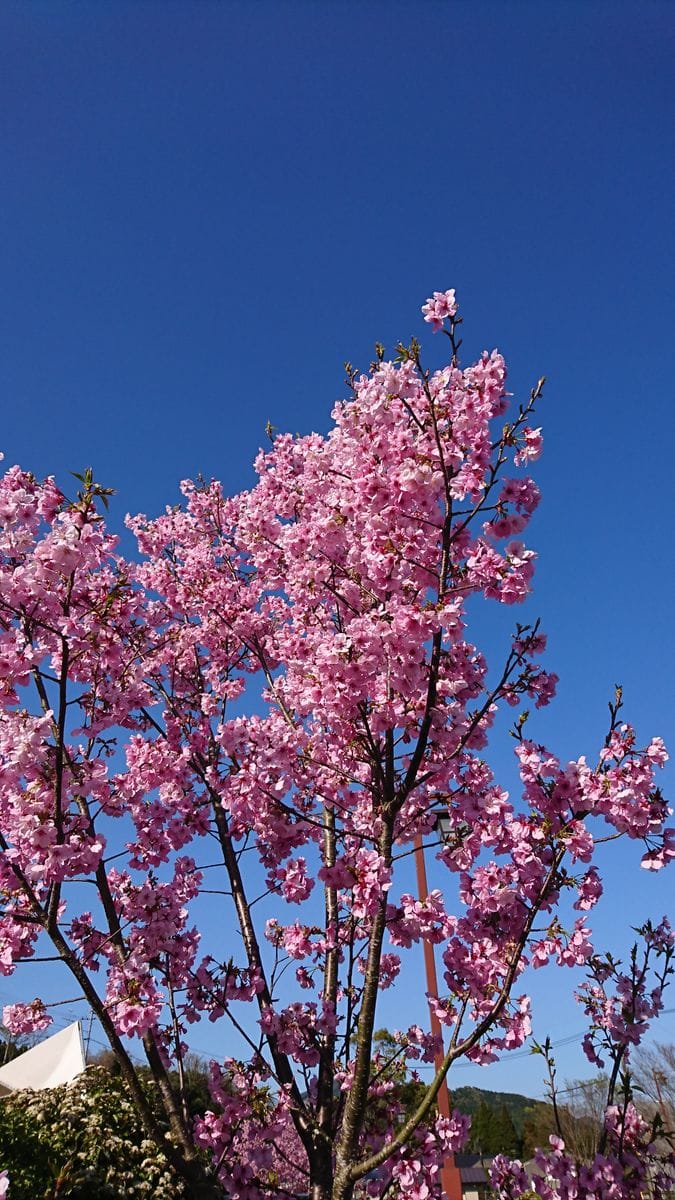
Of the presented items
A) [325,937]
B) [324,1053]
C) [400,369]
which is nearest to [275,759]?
[325,937]

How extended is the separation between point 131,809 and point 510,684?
3476 mm

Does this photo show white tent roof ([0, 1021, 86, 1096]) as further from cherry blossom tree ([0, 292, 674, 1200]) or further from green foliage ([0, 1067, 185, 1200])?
cherry blossom tree ([0, 292, 674, 1200])

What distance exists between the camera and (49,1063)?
1489 cm

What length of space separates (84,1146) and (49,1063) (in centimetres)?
906

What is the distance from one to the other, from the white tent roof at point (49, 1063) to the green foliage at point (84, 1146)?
6553 mm

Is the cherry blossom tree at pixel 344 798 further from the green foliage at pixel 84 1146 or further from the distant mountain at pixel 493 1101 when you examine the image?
the distant mountain at pixel 493 1101

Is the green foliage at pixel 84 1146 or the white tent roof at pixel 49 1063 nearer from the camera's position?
the green foliage at pixel 84 1146

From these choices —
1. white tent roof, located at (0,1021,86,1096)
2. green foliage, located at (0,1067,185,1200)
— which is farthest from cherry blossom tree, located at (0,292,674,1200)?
white tent roof, located at (0,1021,86,1096)

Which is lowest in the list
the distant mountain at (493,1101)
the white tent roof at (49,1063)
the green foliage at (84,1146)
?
the distant mountain at (493,1101)

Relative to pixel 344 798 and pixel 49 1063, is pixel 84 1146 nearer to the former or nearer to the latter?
pixel 344 798

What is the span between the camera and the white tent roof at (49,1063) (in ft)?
46.6

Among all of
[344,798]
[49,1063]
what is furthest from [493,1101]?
[344,798]

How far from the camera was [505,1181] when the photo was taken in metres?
5.29

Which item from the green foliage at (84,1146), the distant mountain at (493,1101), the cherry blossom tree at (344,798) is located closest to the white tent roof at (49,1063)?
the green foliage at (84,1146)
